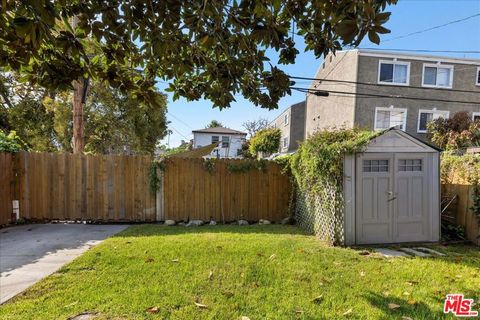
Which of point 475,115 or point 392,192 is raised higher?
point 475,115

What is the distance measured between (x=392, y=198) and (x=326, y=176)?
1.35 meters

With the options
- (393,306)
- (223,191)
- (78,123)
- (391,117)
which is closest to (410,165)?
(393,306)

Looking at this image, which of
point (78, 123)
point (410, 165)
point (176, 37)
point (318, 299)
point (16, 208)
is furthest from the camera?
point (78, 123)

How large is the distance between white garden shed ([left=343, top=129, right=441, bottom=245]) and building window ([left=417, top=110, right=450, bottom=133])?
1143cm

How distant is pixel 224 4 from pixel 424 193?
225 inches

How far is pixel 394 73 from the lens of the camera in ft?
50.1

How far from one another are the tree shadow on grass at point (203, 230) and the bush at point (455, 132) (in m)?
9.72

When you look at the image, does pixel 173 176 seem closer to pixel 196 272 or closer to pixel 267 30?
pixel 196 272

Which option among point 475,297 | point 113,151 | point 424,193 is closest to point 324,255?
point 475,297

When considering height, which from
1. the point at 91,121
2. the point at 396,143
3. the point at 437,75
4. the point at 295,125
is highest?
the point at 437,75

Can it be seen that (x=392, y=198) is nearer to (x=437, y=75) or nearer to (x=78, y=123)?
(x=78, y=123)

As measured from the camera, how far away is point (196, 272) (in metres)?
3.84

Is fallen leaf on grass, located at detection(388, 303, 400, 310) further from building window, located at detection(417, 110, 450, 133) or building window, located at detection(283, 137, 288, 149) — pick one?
building window, located at detection(283, 137, 288, 149)

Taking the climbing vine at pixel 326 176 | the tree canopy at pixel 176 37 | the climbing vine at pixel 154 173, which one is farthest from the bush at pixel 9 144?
the climbing vine at pixel 326 176
